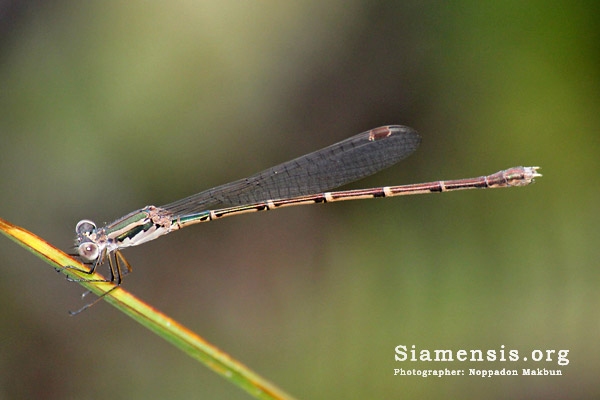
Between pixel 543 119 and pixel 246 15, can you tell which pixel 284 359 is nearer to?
pixel 543 119

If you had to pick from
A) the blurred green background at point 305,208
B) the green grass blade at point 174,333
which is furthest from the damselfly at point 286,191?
the green grass blade at point 174,333

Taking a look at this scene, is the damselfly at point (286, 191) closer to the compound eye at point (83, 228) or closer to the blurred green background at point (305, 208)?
the compound eye at point (83, 228)

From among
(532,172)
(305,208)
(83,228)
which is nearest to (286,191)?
(305,208)

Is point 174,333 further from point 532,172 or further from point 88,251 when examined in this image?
point 532,172

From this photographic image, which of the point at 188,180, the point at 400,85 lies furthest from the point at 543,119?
the point at 188,180

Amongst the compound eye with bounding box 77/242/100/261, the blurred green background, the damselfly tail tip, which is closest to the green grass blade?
the compound eye with bounding box 77/242/100/261

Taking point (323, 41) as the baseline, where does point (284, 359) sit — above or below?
below

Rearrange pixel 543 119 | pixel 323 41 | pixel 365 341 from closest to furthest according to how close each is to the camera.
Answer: pixel 365 341 → pixel 543 119 → pixel 323 41
